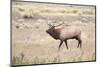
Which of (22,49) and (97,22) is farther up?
(97,22)

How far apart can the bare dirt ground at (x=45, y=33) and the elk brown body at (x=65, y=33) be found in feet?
0.15

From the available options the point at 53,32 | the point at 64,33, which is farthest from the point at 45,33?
the point at 64,33

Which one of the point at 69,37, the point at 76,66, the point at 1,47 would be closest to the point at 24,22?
the point at 1,47

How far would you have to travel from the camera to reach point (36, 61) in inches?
91.6

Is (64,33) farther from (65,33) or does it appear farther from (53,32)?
(53,32)

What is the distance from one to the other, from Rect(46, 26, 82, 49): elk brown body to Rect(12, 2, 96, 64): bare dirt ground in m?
0.05

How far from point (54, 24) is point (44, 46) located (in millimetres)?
304

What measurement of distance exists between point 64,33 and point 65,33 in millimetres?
14

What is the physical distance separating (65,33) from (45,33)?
27cm

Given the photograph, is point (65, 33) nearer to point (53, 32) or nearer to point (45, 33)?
point (53, 32)

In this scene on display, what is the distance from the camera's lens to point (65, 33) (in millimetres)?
2475

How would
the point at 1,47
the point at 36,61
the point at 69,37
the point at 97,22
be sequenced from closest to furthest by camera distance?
the point at 1,47 → the point at 36,61 → the point at 69,37 → the point at 97,22

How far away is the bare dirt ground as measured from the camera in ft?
7.40

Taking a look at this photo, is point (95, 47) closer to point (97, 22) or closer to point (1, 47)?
point (97, 22)
